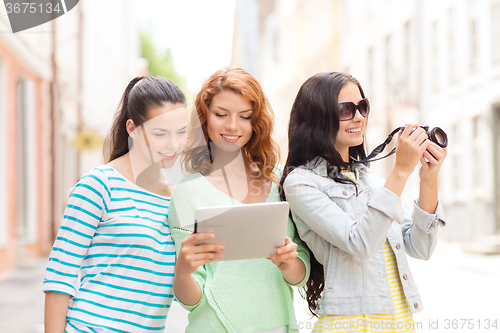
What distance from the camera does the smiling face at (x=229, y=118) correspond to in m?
1.87

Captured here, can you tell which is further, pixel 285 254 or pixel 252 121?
pixel 252 121

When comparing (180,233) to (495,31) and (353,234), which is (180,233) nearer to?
(353,234)

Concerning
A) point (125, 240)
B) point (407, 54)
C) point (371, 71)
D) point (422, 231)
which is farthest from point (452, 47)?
point (125, 240)

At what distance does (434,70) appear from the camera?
1384 centimetres

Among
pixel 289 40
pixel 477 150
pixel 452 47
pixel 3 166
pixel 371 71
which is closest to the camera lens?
pixel 3 166

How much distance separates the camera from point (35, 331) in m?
4.54

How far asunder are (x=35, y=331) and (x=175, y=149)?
11.7 feet

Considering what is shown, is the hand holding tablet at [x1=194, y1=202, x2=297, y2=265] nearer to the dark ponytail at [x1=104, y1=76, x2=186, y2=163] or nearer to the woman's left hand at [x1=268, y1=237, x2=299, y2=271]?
the woman's left hand at [x1=268, y1=237, x2=299, y2=271]

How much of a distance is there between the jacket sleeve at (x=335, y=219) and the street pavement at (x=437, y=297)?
564 millimetres

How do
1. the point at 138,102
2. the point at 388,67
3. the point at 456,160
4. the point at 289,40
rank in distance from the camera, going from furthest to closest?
1. the point at 289,40
2. the point at 388,67
3. the point at 456,160
4. the point at 138,102

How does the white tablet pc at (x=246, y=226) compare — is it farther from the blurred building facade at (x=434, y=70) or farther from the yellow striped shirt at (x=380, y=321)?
the blurred building facade at (x=434, y=70)

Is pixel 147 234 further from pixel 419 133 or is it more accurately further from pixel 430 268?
pixel 430 268

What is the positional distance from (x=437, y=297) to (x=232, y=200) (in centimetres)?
498

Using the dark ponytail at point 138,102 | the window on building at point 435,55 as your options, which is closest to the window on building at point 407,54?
the window on building at point 435,55
